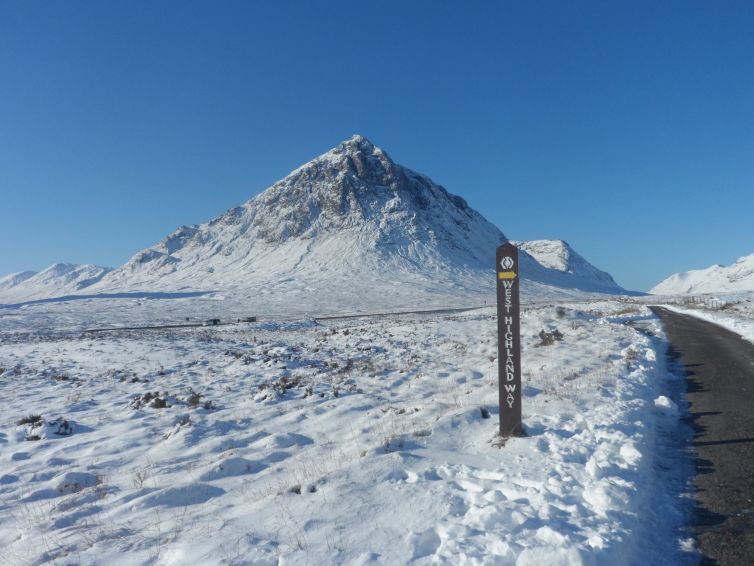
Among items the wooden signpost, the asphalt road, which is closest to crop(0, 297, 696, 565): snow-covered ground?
the asphalt road

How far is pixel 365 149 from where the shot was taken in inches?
7456

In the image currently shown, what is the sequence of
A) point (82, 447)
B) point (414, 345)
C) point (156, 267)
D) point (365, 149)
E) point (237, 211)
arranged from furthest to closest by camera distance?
1. point (365, 149)
2. point (237, 211)
3. point (156, 267)
4. point (414, 345)
5. point (82, 447)

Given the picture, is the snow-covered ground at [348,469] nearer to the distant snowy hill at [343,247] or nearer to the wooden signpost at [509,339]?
the wooden signpost at [509,339]

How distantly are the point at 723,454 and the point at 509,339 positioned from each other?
3.38 meters

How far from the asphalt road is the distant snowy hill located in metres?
74.6

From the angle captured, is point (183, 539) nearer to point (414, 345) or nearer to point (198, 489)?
point (198, 489)

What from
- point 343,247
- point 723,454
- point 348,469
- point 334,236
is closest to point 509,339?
point 348,469

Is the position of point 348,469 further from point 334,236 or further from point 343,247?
point 334,236

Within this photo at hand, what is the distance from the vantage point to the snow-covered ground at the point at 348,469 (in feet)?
13.6

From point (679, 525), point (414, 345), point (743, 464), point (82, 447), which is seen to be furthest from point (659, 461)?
point (414, 345)

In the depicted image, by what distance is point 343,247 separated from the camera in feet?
456

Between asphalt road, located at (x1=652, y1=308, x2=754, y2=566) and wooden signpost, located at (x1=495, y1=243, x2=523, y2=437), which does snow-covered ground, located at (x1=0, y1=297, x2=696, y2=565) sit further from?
wooden signpost, located at (x1=495, y1=243, x2=523, y2=437)

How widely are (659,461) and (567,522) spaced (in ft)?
9.38

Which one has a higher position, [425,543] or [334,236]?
[334,236]
